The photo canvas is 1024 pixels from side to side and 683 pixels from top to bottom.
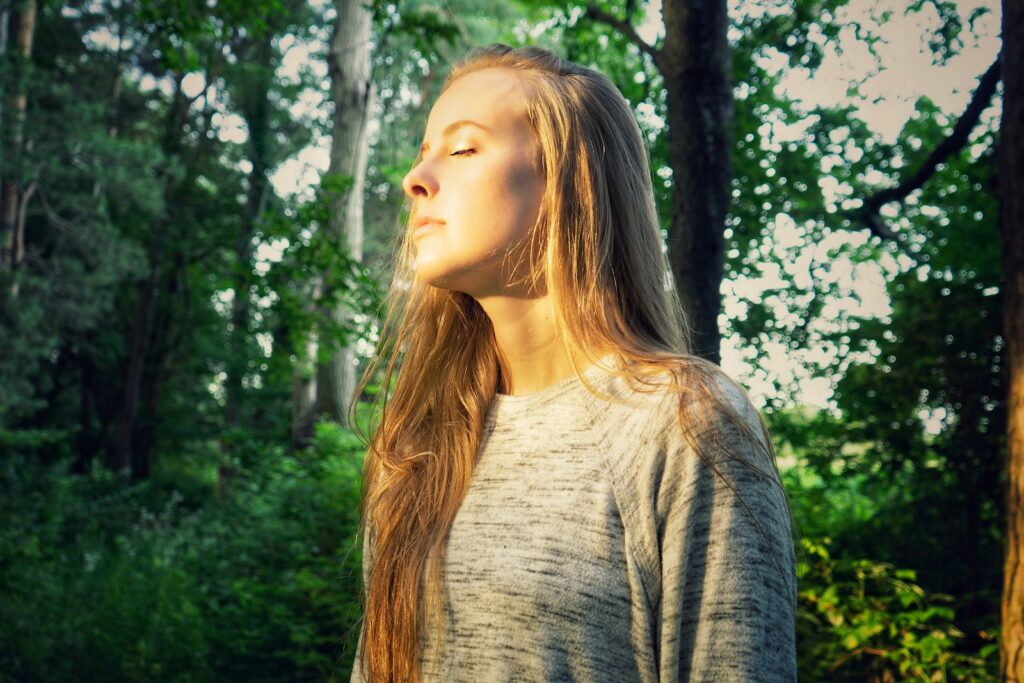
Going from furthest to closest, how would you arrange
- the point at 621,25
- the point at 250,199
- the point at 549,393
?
the point at 250,199 → the point at 621,25 → the point at 549,393

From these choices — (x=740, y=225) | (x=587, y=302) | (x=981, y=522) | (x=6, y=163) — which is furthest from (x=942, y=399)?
(x=6, y=163)

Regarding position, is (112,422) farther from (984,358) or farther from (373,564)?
(373,564)

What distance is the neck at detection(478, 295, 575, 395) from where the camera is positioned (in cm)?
171

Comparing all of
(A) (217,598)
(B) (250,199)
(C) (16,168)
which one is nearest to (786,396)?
(A) (217,598)

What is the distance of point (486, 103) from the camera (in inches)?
66.4

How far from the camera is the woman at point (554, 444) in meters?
1.31

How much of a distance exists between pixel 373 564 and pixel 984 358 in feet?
16.9

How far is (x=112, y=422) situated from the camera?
22688 millimetres

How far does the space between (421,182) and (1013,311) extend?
285 centimetres

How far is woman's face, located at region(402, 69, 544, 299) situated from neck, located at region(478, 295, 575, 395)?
45 mm

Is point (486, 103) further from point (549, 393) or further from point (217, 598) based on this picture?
point (217, 598)

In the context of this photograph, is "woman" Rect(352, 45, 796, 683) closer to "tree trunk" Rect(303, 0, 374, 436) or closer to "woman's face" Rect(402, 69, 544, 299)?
"woman's face" Rect(402, 69, 544, 299)

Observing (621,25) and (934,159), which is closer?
(621,25)

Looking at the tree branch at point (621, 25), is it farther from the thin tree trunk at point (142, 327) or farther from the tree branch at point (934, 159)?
the thin tree trunk at point (142, 327)
